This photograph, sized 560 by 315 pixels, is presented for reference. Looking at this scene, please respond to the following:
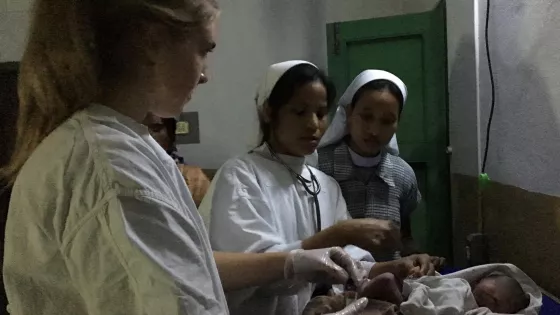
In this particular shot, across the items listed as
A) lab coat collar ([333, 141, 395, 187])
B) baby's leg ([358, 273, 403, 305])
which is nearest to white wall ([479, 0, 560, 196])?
lab coat collar ([333, 141, 395, 187])

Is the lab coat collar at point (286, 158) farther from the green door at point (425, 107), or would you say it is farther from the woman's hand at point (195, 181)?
the green door at point (425, 107)

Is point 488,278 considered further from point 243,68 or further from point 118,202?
point 243,68

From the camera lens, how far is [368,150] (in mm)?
1724

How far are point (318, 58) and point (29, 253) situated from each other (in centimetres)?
207

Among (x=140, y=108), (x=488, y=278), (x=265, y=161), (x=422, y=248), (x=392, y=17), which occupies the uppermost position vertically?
(x=392, y=17)

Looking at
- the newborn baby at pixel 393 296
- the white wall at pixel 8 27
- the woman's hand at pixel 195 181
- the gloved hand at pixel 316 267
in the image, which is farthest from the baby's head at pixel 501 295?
the white wall at pixel 8 27

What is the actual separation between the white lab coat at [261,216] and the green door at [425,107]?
977 millimetres

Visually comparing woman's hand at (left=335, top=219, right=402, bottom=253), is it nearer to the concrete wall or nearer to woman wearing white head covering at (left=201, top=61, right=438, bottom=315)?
woman wearing white head covering at (left=201, top=61, right=438, bottom=315)

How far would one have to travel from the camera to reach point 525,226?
4.96 ft

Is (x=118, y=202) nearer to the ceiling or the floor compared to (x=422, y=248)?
nearer to the ceiling

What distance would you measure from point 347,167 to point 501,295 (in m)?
0.60

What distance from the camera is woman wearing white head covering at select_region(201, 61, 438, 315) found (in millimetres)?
1200

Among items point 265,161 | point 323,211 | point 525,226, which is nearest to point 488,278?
point 525,226

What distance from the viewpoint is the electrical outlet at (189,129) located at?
2645mm
